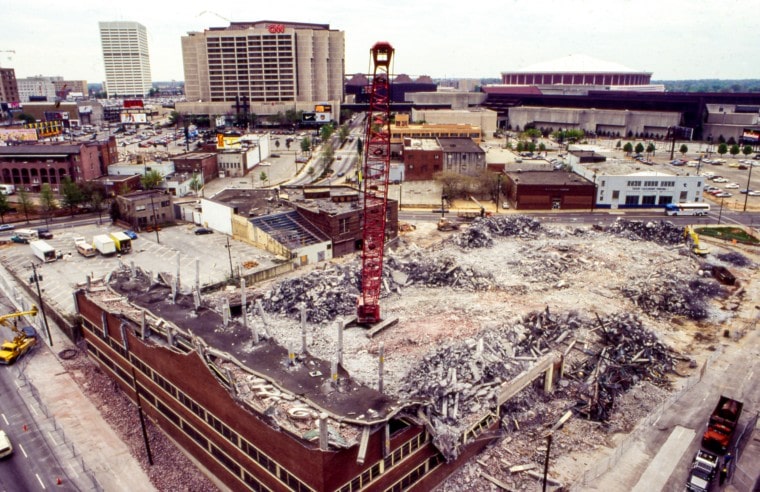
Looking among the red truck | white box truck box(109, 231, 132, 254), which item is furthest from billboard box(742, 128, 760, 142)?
white box truck box(109, 231, 132, 254)

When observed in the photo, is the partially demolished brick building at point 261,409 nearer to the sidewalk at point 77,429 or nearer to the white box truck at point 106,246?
the sidewalk at point 77,429

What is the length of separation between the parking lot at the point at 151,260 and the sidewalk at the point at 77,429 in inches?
414

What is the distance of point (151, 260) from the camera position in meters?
64.5

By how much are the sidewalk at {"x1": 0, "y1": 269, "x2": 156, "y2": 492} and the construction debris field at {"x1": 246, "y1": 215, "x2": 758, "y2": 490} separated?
1346cm

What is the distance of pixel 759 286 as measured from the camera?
58.0 m

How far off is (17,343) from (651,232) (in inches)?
2829

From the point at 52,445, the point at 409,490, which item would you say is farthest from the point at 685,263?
the point at 52,445

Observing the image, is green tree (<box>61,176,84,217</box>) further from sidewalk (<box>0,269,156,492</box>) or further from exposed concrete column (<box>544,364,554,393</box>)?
exposed concrete column (<box>544,364,554,393</box>)

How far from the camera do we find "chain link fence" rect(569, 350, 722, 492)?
30266mm

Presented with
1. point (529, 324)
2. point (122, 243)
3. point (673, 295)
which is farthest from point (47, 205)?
point (673, 295)

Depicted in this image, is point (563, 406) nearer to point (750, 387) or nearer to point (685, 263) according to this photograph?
point (750, 387)

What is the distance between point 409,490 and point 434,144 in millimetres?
102841

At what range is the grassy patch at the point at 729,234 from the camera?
7331cm

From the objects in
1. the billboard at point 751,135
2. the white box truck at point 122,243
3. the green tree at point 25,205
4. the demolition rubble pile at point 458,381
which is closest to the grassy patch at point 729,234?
the demolition rubble pile at point 458,381
